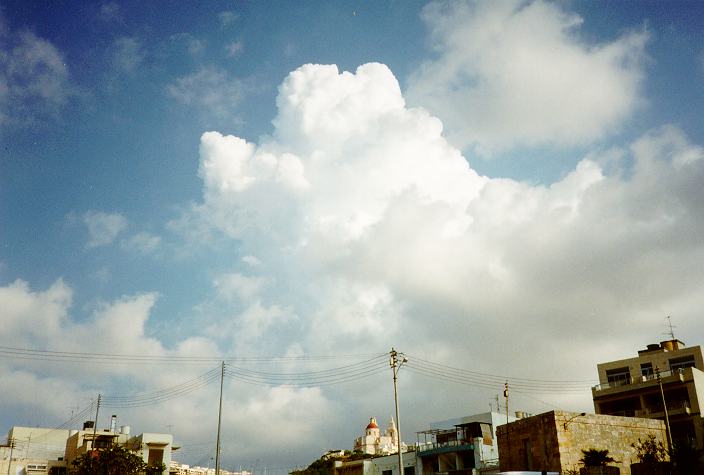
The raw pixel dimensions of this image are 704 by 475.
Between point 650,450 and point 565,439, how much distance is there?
9.54m

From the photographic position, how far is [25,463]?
73.8 meters

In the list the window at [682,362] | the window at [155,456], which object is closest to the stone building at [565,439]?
the window at [682,362]

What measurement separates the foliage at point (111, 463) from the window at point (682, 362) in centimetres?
6206

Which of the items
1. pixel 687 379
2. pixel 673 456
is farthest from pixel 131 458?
pixel 687 379

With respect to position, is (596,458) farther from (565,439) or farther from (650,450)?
(650,450)

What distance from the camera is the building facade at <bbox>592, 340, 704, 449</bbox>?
56.9m

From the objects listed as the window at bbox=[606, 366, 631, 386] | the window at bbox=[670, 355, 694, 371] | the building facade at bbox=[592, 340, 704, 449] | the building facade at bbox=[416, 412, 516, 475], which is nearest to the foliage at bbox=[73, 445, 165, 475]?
the building facade at bbox=[416, 412, 516, 475]

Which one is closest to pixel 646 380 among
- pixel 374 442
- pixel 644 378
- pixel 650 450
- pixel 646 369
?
pixel 644 378

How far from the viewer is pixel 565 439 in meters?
40.6

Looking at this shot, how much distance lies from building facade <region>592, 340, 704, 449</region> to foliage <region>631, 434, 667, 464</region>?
6.57m

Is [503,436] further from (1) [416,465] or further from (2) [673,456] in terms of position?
(1) [416,465]

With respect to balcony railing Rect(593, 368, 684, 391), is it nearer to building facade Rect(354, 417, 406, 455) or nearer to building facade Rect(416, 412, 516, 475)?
building facade Rect(416, 412, 516, 475)

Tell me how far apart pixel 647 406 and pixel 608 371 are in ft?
38.5

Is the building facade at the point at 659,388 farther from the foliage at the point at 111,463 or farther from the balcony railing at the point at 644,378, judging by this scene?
the foliage at the point at 111,463
